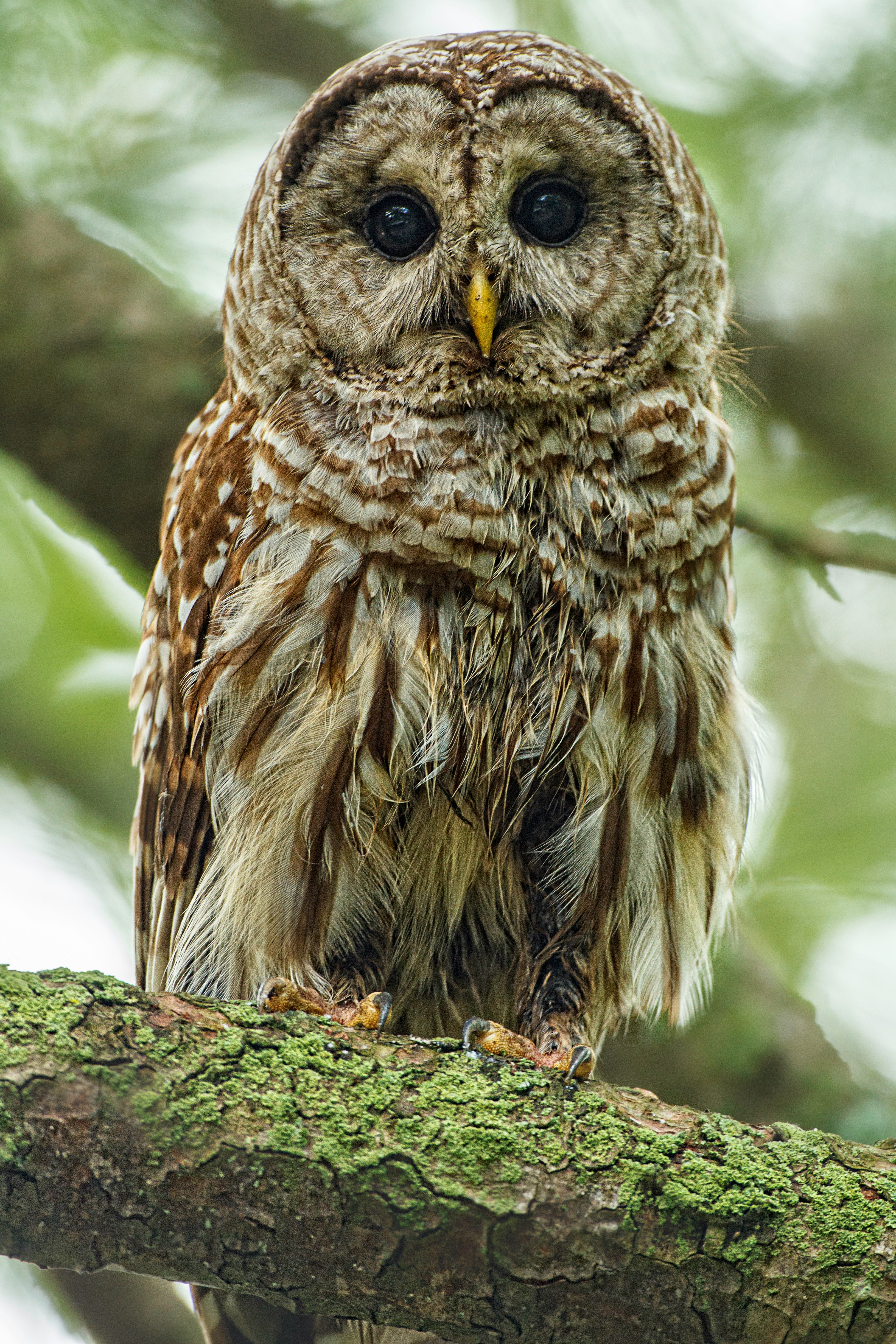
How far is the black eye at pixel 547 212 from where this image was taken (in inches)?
138

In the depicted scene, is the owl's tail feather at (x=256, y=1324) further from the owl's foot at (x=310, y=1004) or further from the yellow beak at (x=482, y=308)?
the yellow beak at (x=482, y=308)

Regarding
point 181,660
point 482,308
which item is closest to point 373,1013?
point 181,660

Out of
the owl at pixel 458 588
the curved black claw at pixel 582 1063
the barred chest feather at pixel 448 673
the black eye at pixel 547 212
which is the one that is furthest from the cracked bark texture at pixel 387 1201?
the black eye at pixel 547 212

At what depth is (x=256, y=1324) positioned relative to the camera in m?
3.17

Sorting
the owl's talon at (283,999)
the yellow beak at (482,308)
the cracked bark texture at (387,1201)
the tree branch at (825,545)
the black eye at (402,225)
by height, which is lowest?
the cracked bark texture at (387,1201)

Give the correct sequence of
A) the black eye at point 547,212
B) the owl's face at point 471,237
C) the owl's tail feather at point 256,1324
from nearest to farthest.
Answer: the owl's tail feather at point 256,1324 → the owl's face at point 471,237 → the black eye at point 547,212

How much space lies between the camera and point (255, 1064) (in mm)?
2334

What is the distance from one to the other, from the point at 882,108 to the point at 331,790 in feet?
10.4

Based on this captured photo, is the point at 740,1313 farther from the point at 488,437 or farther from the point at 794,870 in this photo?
the point at 794,870

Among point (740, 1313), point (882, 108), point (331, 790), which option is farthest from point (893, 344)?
point (740, 1313)

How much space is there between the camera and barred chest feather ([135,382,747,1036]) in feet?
10.4

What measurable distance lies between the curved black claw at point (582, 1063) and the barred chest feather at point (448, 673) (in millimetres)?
573

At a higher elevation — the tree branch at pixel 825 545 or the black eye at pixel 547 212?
the black eye at pixel 547 212

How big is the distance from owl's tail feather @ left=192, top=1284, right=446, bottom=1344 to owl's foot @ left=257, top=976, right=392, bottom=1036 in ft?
2.38
